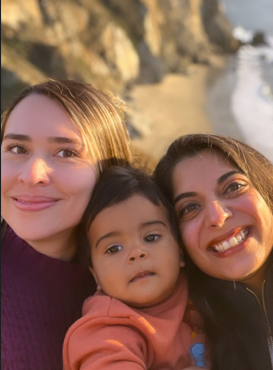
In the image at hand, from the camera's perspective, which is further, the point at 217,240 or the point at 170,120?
the point at 170,120

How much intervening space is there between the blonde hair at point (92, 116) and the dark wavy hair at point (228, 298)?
0.28 metres

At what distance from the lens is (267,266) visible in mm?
1885

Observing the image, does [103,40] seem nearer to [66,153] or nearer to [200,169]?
[66,153]

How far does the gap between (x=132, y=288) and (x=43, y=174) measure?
1.92 ft

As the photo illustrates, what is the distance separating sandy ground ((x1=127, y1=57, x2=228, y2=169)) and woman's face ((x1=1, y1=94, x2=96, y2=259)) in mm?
5367

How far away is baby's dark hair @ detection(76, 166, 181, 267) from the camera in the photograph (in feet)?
6.31

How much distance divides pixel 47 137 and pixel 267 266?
1.06 metres

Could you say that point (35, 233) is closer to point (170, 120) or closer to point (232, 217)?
point (232, 217)

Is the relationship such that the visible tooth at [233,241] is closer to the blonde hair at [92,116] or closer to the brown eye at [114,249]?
the brown eye at [114,249]

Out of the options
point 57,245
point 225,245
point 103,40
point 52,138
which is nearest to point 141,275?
point 225,245

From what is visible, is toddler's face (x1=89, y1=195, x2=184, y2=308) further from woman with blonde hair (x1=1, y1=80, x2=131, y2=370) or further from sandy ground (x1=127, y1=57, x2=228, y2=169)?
sandy ground (x1=127, y1=57, x2=228, y2=169)

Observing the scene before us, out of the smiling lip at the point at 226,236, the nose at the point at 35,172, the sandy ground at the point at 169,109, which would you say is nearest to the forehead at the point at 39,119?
the nose at the point at 35,172

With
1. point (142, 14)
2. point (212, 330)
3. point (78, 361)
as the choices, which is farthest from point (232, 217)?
point (142, 14)

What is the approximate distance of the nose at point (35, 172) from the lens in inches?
73.0
